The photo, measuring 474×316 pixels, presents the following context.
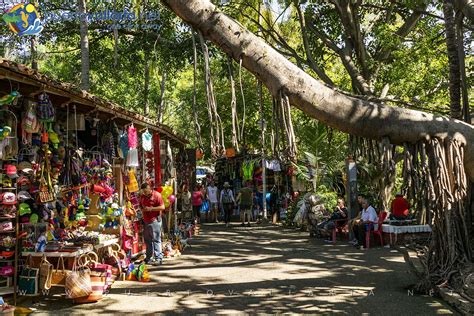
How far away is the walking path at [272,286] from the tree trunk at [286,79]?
2.60 m

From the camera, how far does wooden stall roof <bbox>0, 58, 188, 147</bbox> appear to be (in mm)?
5957

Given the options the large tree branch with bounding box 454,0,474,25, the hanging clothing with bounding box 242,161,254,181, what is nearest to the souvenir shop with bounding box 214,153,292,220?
the hanging clothing with bounding box 242,161,254,181

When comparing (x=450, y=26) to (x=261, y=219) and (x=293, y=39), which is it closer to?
(x=293, y=39)

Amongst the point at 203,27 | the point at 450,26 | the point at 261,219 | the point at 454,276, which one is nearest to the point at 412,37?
the point at 450,26

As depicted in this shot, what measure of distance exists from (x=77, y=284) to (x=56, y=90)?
268 cm

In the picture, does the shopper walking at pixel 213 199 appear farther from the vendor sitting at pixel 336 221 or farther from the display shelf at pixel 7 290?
the display shelf at pixel 7 290

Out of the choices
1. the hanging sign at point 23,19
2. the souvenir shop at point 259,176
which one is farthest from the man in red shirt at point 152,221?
the souvenir shop at point 259,176

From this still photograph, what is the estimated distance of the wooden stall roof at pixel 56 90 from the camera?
5.96 m

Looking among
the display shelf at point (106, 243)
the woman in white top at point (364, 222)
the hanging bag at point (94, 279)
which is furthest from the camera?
the woman in white top at point (364, 222)

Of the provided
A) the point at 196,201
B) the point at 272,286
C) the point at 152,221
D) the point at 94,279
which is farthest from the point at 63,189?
the point at 196,201

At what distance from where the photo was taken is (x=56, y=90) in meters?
6.93

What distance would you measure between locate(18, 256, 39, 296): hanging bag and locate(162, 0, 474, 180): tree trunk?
419cm

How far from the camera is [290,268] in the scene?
9.33 meters

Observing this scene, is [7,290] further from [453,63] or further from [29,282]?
[453,63]
